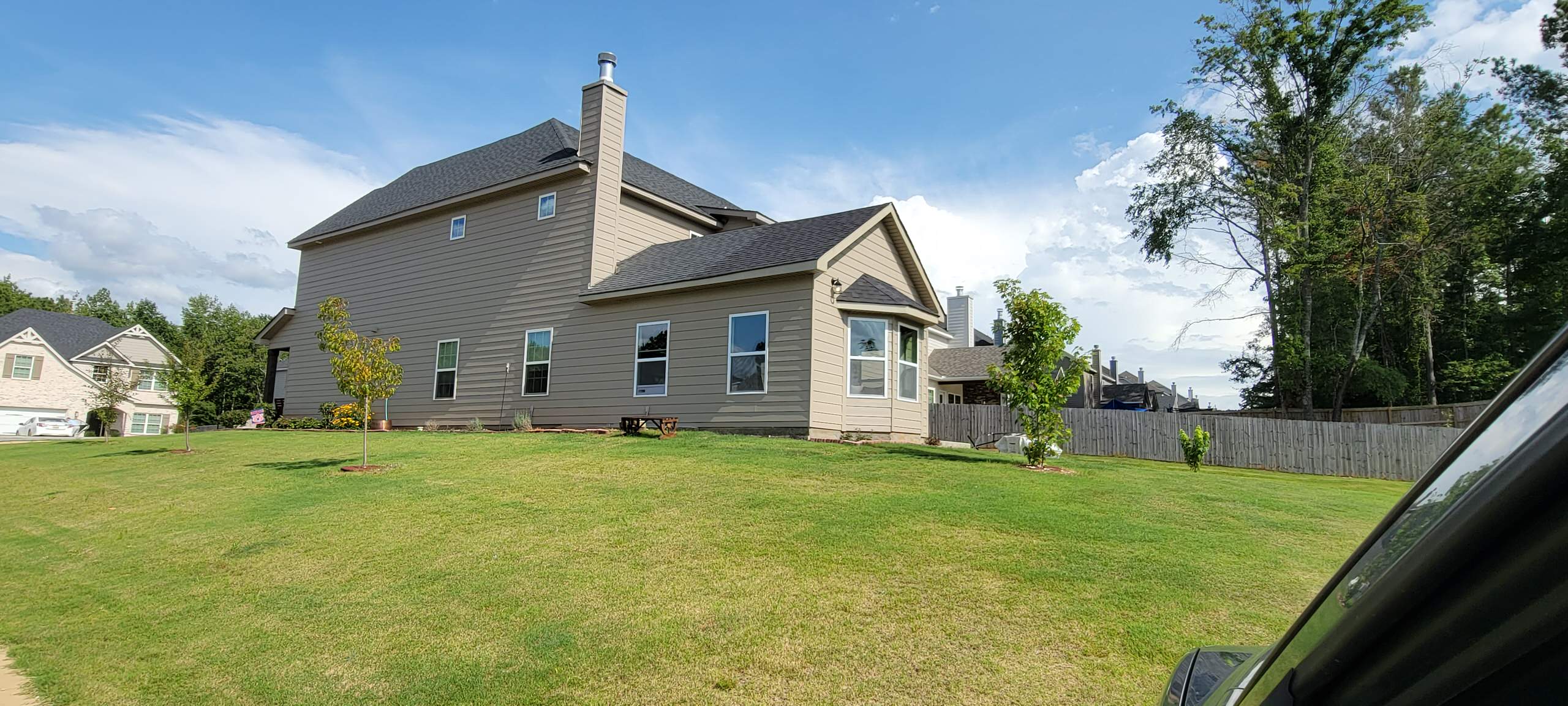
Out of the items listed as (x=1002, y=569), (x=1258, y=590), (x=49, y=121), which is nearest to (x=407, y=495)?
(x=1002, y=569)

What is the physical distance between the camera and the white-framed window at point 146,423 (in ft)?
148

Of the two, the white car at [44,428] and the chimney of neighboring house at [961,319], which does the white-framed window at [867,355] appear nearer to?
the chimney of neighboring house at [961,319]

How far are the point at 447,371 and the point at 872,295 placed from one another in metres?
11.5

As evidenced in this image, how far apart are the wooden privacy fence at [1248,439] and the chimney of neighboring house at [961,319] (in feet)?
45.7

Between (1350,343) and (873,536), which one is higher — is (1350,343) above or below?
above

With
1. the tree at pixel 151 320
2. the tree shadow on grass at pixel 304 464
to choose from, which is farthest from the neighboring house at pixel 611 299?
the tree at pixel 151 320

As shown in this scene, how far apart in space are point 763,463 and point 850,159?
8.89 m

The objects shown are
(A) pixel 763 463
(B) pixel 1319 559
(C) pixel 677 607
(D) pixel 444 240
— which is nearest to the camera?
(C) pixel 677 607

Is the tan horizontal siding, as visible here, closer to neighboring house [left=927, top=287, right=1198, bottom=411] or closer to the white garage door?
neighboring house [left=927, top=287, right=1198, bottom=411]

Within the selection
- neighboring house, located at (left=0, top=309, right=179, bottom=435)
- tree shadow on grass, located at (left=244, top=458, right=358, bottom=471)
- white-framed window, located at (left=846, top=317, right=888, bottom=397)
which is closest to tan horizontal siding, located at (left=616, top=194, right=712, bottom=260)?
white-framed window, located at (left=846, top=317, right=888, bottom=397)

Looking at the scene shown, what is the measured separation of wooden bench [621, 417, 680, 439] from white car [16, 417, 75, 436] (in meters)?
38.5

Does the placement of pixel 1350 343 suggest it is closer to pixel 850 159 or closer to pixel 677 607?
pixel 850 159

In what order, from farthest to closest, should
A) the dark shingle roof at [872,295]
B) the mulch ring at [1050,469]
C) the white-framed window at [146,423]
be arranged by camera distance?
1. the white-framed window at [146,423]
2. the dark shingle roof at [872,295]
3. the mulch ring at [1050,469]

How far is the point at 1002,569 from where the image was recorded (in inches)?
238
